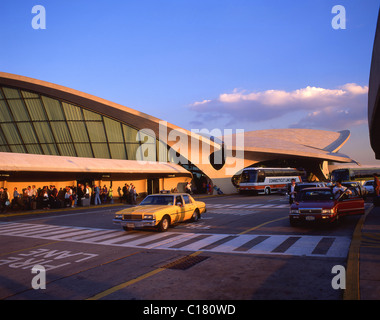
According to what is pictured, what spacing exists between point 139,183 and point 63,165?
1240 cm

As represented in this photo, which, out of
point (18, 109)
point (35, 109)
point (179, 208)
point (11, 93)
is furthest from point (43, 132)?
point (179, 208)

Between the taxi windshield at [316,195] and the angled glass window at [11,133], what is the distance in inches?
1212

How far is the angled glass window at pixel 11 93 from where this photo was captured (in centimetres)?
3381

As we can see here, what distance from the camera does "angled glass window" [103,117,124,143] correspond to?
1492 inches

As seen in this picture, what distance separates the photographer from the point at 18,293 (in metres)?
6.13

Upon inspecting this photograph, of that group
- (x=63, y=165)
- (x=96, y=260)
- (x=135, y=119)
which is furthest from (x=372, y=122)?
(x=135, y=119)

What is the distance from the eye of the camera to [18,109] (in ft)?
113

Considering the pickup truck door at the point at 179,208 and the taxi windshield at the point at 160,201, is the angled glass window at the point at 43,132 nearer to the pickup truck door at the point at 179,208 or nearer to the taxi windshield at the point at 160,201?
the taxi windshield at the point at 160,201

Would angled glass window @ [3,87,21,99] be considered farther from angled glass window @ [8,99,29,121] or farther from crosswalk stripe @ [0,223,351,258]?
crosswalk stripe @ [0,223,351,258]

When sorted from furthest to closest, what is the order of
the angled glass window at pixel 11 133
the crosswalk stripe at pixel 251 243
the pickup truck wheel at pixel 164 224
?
the angled glass window at pixel 11 133 → the pickup truck wheel at pixel 164 224 → the crosswalk stripe at pixel 251 243

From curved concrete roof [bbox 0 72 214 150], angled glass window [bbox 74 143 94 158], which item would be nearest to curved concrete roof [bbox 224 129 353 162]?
curved concrete roof [bbox 0 72 214 150]

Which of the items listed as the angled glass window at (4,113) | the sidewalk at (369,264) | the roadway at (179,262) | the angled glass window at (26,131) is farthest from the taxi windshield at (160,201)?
the angled glass window at (4,113)

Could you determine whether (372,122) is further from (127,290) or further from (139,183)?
(139,183)

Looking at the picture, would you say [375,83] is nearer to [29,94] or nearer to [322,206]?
[322,206]
